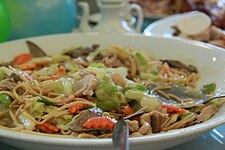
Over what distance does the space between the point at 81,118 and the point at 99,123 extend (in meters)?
0.04

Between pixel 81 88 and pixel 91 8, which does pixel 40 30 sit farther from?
pixel 91 8

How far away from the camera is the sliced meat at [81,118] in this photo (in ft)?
2.24

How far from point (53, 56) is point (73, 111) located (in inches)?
15.9

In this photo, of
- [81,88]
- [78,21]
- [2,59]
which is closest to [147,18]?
[78,21]

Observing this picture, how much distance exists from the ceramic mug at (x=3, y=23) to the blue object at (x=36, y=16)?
8 cm

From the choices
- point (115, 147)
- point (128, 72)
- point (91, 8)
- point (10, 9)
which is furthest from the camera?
point (91, 8)

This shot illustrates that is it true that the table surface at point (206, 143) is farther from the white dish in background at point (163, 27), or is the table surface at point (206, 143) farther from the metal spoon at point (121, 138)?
the white dish in background at point (163, 27)

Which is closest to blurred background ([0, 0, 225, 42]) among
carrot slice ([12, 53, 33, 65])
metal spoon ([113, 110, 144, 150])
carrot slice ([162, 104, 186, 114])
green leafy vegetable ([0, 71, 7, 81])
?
carrot slice ([12, 53, 33, 65])

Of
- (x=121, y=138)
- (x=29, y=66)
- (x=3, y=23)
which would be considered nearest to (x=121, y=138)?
(x=121, y=138)

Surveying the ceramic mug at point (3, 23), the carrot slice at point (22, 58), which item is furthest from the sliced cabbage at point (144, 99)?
the ceramic mug at point (3, 23)

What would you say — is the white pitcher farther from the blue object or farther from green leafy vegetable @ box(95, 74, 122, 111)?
green leafy vegetable @ box(95, 74, 122, 111)

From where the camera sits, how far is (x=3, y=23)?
1154 mm

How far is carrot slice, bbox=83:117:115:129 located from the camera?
26.4 inches

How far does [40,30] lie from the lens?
1.33m
